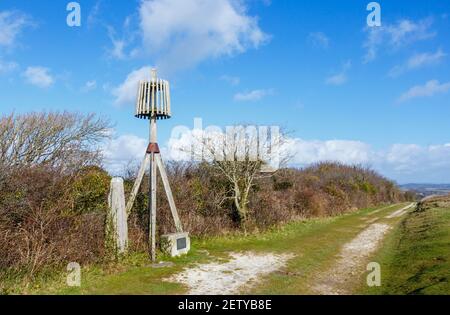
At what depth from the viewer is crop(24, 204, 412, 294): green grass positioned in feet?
29.2

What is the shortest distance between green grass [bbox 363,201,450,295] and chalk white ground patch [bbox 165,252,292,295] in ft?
10.3

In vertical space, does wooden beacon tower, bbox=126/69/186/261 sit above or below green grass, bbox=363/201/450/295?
above

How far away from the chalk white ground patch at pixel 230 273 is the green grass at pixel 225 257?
1.15ft

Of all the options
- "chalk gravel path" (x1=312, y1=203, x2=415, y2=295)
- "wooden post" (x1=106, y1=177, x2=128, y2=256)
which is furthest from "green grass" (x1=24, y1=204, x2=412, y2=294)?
"wooden post" (x1=106, y1=177, x2=128, y2=256)

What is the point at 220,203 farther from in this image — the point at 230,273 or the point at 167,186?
the point at 230,273

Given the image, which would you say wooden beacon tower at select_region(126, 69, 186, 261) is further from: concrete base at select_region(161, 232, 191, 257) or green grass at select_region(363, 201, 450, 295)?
green grass at select_region(363, 201, 450, 295)

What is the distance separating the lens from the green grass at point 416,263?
29.3 ft

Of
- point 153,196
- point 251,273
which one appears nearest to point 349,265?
point 251,273

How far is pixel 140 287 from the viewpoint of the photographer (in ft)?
29.6

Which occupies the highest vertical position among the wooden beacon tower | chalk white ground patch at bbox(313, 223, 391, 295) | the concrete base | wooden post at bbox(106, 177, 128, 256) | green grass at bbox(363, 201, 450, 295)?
the wooden beacon tower

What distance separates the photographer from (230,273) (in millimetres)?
10695
